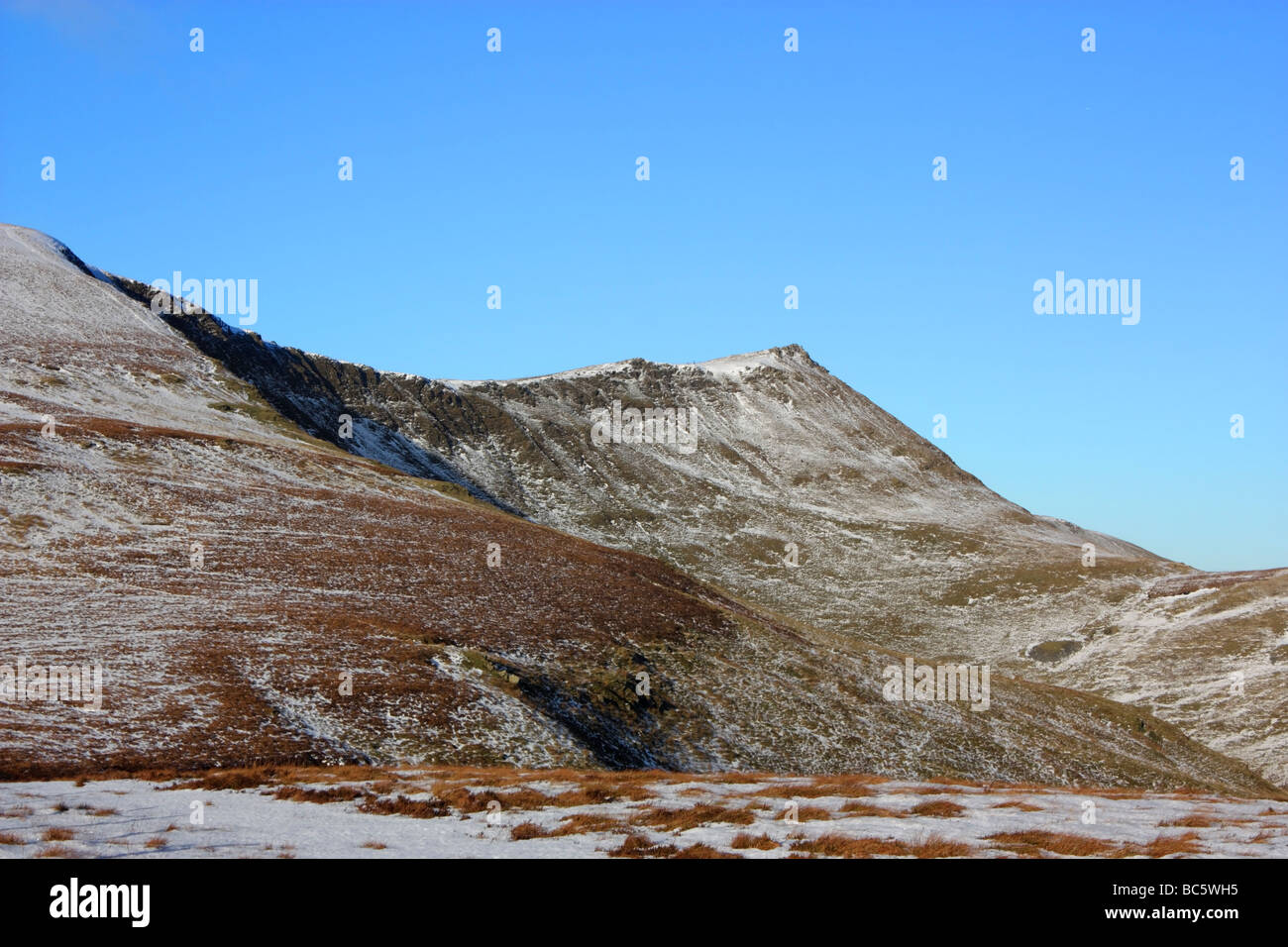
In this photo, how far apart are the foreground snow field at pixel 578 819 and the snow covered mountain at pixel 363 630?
692cm

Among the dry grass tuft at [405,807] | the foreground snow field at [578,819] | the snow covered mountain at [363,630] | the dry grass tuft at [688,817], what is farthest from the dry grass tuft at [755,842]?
the snow covered mountain at [363,630]

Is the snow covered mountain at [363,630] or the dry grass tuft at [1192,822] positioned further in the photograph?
the snow covered mountain at [363,630]

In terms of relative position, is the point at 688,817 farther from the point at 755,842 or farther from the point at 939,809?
the point at 939,809

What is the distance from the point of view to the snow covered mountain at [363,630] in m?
41.3

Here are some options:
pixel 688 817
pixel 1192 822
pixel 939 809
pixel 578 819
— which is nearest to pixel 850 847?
pixel 688 817

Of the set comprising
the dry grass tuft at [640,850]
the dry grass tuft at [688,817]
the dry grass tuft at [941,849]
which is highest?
the dry grass tuft at [640,850]

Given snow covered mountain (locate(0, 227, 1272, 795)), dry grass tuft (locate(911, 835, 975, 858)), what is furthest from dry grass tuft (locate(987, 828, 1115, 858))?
snow covered mountain (locate(0, 227, 1272, 795))

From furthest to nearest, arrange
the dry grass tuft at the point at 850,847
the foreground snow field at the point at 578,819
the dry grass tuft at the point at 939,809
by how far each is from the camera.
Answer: the dry grass tuft at the point at 939,809 → the dry grass tuft at the point at 850,847 → the foreground snow field at the point at 578,819

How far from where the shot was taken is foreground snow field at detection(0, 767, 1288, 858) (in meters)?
21.1

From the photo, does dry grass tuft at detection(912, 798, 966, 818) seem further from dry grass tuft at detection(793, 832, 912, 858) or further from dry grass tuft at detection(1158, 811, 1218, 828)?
dry grass tuft at detection(793, 832, 912, 858)

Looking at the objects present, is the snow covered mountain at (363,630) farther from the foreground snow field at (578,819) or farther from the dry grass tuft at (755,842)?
the dry grass tuft at (755,842)

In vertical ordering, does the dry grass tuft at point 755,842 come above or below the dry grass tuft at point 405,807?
above

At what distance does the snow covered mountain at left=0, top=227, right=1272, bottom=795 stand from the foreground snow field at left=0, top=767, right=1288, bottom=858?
22.7 feet
